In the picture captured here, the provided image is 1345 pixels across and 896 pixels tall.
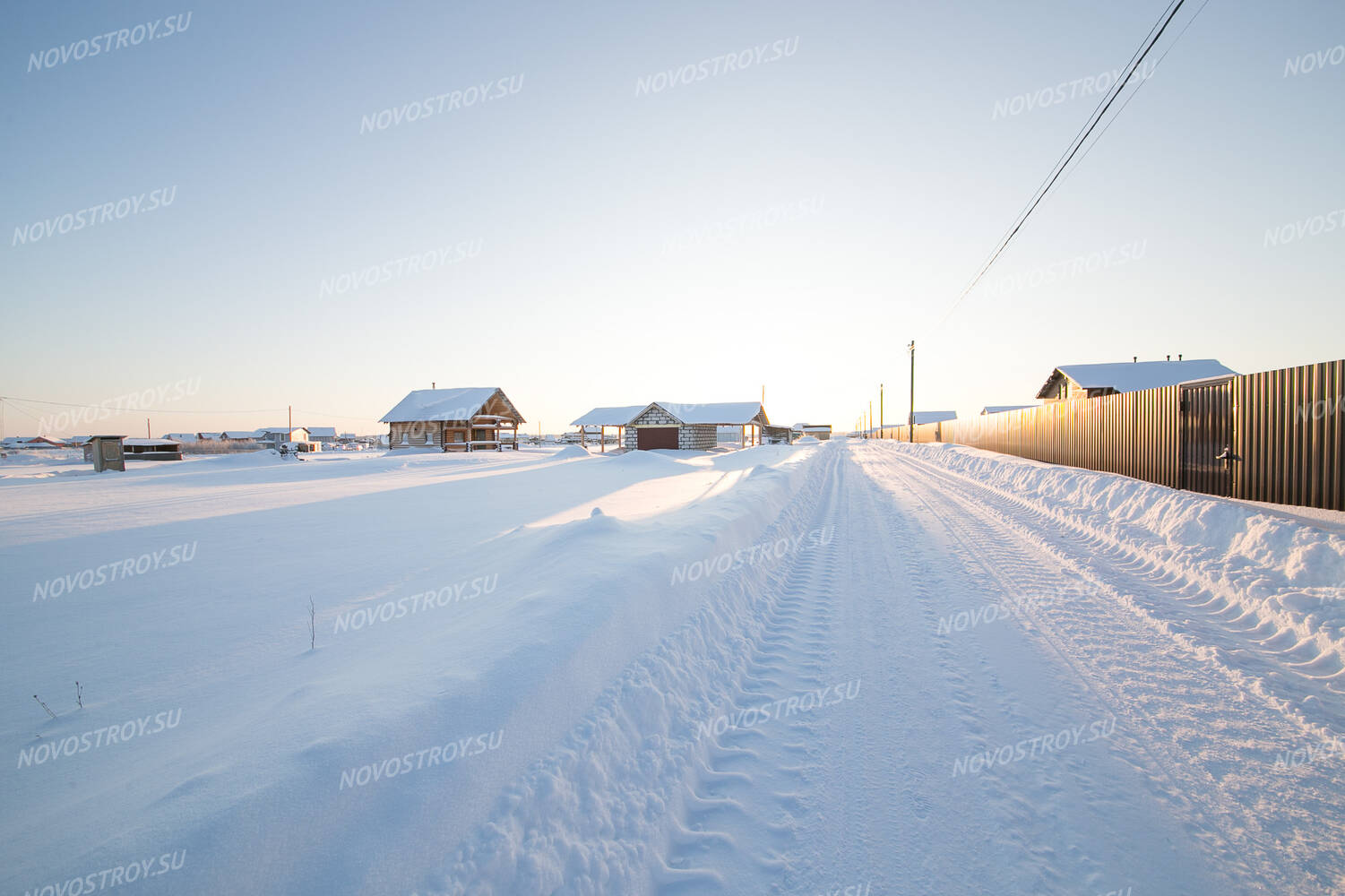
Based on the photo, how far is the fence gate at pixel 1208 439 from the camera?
368 inches

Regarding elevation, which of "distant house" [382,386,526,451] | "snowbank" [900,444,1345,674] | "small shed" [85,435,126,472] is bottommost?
"snowbank" [900,444,1345,674]

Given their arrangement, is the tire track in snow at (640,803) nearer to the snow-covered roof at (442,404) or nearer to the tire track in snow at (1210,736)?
the tire track in snow at (1210,736)

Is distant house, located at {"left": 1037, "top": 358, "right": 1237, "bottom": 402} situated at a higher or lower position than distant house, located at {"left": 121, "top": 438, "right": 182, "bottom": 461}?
higher

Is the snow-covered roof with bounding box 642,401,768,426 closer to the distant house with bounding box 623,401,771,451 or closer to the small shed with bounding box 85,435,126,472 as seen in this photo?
the distant house with bounding box 623,401,771,451

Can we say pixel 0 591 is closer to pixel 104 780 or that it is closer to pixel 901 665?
pixel 104 780

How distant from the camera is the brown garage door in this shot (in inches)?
1724

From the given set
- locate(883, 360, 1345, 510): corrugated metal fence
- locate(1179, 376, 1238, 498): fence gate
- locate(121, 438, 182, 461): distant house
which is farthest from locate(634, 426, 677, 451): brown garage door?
locate(121, 438, 182, 461): distant house

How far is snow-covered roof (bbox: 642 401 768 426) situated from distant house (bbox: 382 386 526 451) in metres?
12.3

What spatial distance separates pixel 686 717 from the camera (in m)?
3.45

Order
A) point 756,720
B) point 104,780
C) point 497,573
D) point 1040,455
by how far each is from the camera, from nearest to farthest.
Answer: point 104,780
point 756,720
point 497,573
point 1040,455

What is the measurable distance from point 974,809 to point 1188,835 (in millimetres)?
879

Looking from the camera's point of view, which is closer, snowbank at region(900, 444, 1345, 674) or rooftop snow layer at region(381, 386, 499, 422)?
snowbank at region(900, 444, 1345, 674)

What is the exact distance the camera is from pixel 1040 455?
19.0 m

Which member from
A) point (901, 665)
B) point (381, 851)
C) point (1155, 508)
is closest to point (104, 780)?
point (381, 851)
